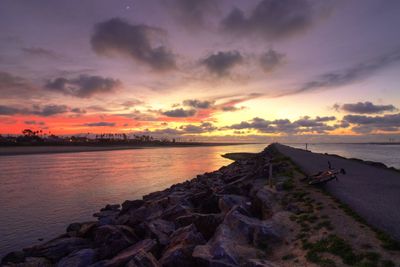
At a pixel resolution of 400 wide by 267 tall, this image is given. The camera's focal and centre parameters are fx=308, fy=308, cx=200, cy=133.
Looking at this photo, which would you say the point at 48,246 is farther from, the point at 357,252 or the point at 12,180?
the point at 12,180

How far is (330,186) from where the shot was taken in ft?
59.6

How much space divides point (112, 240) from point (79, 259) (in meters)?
1.58

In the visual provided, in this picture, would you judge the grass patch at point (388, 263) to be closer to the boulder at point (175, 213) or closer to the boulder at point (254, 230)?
the boulder at point (254, 230)

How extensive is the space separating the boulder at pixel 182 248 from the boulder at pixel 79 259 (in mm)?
3004

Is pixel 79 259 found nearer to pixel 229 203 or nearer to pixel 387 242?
pixel 229 203

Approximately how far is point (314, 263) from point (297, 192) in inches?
327

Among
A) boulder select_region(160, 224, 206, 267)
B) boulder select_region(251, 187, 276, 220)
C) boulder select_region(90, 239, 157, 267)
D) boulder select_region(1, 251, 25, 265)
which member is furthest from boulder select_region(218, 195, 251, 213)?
boulder select_region(1, 251, 25, 265)

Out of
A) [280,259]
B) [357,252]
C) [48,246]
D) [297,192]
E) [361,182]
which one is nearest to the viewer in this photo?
[357,252]

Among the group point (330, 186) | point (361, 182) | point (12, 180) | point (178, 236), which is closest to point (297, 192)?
point (330, 186)

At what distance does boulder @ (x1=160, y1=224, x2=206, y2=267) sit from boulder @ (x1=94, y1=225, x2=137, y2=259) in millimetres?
2272

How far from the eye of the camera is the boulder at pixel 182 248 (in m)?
10.4

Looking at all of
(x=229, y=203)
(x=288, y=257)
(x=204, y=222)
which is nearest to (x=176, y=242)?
(x=204, y=222)

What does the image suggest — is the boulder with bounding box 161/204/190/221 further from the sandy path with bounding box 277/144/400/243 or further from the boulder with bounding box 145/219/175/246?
the sandy path with bounding box 277/144/400/243

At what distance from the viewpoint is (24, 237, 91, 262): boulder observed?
13.1 metres
